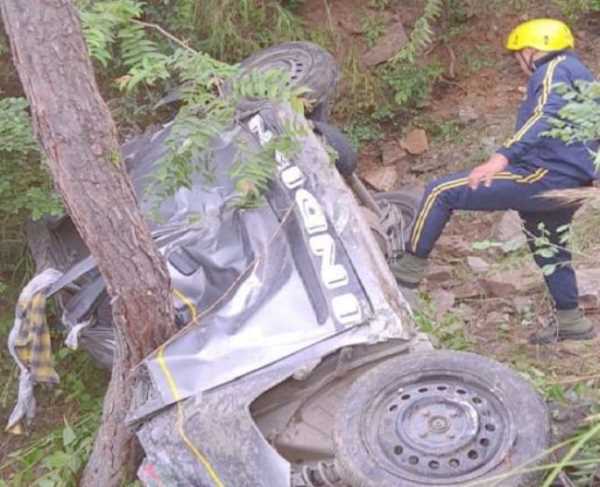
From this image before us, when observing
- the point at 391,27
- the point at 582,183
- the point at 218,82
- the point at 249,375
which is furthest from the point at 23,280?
the point at 391,27

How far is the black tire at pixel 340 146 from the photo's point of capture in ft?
17.2

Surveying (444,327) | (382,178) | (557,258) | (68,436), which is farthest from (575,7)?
(68,436)

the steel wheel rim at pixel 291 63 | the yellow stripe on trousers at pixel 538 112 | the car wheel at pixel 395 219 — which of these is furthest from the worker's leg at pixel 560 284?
the steel wheel rim at pixel 291 63

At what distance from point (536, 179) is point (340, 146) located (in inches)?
42.9

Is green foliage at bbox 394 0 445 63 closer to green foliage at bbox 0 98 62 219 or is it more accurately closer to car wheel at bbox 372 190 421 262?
car wheel at bbox 372 190 421 262

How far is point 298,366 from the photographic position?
11.6ft

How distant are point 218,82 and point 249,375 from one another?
1307 mm

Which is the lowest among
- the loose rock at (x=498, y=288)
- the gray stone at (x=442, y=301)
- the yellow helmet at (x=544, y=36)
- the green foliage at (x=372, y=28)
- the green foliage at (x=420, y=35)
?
the loose rock at (x=498, y=288)

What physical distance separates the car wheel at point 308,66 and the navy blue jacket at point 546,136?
3.97 ft

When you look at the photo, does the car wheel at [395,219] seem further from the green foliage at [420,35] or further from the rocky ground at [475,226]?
the green foliage at [420,35]

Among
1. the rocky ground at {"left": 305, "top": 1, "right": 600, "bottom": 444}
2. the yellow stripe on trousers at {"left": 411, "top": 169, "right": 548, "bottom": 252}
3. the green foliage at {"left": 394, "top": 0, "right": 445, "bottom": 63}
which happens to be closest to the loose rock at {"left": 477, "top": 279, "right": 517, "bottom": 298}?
the rocky ground at {"left": 305, "top": 1, "right": 600, "bottom": 444}

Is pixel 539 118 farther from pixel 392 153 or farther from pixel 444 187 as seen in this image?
pixel 392 153

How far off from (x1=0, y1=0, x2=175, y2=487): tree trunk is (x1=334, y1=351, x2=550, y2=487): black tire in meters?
0.97

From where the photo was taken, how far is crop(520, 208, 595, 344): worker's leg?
16.9ft
